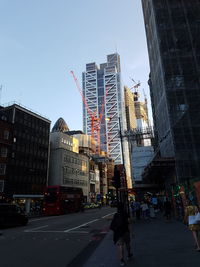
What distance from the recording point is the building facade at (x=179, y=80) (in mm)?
24922

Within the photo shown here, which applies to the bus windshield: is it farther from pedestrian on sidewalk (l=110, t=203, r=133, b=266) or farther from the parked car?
pedestrian on sidewalk (l=110, t=203, r=133, b=266)

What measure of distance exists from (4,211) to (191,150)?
18.6m

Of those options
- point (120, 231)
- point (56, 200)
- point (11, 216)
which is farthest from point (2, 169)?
point (120, 231)

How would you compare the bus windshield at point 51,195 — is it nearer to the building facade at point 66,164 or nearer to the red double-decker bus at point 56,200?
the red double-decker bus at point 56,200

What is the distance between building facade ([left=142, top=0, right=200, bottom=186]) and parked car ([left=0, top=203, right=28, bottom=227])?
15.3m

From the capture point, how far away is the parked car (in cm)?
1973

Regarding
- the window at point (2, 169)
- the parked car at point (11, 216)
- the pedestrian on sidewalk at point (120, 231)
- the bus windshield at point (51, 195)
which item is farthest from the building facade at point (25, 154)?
the pedestrian on sidewalk at point (120, 231)

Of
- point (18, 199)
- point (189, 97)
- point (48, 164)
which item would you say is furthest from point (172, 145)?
point (48, 164)

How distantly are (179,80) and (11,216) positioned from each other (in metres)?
22.6

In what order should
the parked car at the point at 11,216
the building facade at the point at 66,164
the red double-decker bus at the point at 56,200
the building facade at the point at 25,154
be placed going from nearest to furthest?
the parked car at the point at 11,216, the red double-decker bus at the point at 56,200, the building facade at the point at 25,154, the building facade at the point at 66,164

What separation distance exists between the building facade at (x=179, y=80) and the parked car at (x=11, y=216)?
50.3 ft

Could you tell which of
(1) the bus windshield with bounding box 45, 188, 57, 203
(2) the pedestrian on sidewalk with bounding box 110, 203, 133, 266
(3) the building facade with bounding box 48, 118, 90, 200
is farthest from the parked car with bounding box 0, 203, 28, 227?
(3) the building facade with bounding box 48, 118, 90, 200

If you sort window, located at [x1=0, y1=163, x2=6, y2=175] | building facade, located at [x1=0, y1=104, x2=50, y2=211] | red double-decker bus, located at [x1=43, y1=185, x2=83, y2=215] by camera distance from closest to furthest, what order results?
red double-decker bus, located at [x1=43, y1=185, x2=83, y2=215] < window, located at [x1=0, y1=163, x2=6, y2=175] < building facade, located at [x1=0, y1=104, x2=50, y2=211]

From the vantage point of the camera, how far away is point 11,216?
2039 centimetres
